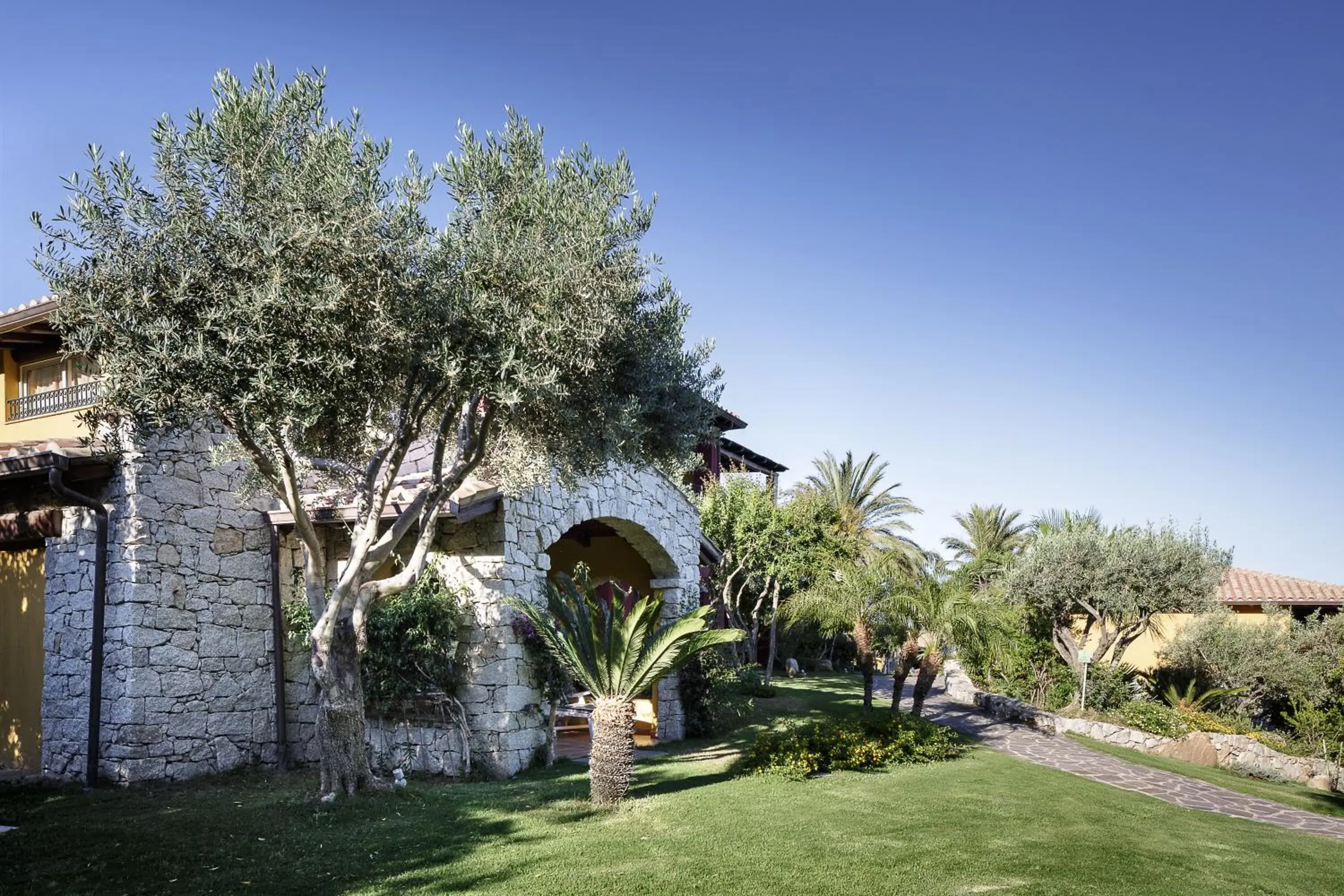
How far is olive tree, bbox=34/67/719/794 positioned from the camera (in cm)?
693

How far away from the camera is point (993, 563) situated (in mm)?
25344

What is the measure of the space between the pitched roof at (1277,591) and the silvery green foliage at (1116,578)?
5.09m

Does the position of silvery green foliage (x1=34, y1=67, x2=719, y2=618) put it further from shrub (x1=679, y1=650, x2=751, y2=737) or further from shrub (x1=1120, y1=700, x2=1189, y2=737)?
shrub (x1=1120, y1=700, x2=1189, y2=737)

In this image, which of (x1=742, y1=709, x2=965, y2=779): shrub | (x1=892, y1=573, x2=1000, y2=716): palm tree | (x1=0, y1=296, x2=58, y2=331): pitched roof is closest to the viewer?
(x1=742, y1=709, x2=965, y2=779): shrub

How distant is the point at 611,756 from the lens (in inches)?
341

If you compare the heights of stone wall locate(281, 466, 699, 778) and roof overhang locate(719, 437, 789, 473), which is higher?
roof overhang locate(719, 437, 789, 473)

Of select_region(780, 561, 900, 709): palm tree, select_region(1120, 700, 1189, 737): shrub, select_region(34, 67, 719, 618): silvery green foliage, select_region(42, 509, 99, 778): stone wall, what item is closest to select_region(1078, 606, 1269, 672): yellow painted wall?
select_region(1120, 700, 1189, 737): shrub

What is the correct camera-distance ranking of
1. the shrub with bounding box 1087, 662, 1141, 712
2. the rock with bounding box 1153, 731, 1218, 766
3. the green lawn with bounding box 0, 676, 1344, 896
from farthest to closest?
the shrub with bounding box 1087, 662, 1141, 712
the rock with bounding box 1153, 731, 1218, 766
the green lawn with bounding box 0, 676, 1344, 896

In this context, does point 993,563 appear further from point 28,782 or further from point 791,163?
point 28,782

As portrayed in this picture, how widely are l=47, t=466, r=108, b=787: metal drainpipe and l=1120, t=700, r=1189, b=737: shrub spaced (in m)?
18.4

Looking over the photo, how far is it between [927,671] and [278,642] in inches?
412

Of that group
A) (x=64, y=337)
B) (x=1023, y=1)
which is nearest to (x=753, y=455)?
(x=1023, y=1)

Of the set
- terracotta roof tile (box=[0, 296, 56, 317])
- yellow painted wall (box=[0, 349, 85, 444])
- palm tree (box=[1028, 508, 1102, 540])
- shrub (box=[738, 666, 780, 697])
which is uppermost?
terracotta roof tile (box=[0, 296, 56, 317])

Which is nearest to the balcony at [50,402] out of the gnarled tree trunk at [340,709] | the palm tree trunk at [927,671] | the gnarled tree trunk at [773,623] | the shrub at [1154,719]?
the gnarled tree trunk at [340,709]
